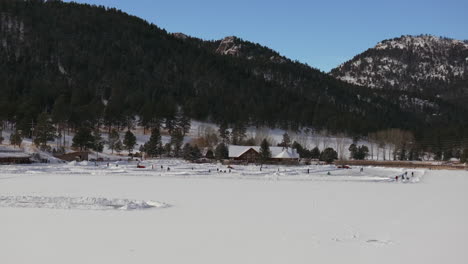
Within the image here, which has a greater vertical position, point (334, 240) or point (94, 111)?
point (94, 111)

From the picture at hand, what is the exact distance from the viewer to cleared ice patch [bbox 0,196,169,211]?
73.7ft

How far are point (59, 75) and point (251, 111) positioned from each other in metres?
76.6

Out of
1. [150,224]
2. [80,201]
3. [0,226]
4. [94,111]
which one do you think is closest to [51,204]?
[80,201]

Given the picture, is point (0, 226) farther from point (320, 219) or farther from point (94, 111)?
point (94, 111)

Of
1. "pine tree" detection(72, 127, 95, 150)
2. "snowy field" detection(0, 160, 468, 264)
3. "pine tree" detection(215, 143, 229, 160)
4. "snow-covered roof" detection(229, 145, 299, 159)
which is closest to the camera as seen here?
"snowy field" detection(0, 160, 468, 264)

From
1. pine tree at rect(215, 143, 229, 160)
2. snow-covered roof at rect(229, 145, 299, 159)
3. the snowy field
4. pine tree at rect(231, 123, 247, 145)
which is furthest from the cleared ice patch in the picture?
pine tree at rect(231, 123, 247, 145)

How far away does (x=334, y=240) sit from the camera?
15312mm

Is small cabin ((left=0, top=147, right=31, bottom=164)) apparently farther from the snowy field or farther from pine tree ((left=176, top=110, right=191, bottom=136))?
pine tree ((left=176, top=110, right=191, bottom=136))

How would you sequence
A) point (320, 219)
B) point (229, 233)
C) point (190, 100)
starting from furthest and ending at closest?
1. point (190, 100)
2. point (320, 219)
3. point (229, 233)

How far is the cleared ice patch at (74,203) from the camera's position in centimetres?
2245

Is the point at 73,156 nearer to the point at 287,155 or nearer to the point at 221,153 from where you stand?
the point at 221,153

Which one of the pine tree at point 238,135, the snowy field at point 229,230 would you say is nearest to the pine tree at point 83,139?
the pine tree at point 238,135

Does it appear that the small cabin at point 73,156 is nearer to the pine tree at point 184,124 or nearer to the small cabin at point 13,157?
the small cabin at point 13,157

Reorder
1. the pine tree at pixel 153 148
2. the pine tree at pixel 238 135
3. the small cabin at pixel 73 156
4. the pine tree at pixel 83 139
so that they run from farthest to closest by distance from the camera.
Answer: the pine tree at pixel 238 135, the pine tree at pixel 153 148, the pine tree at pixel 83 139, the small cabin at pixel 73 156
